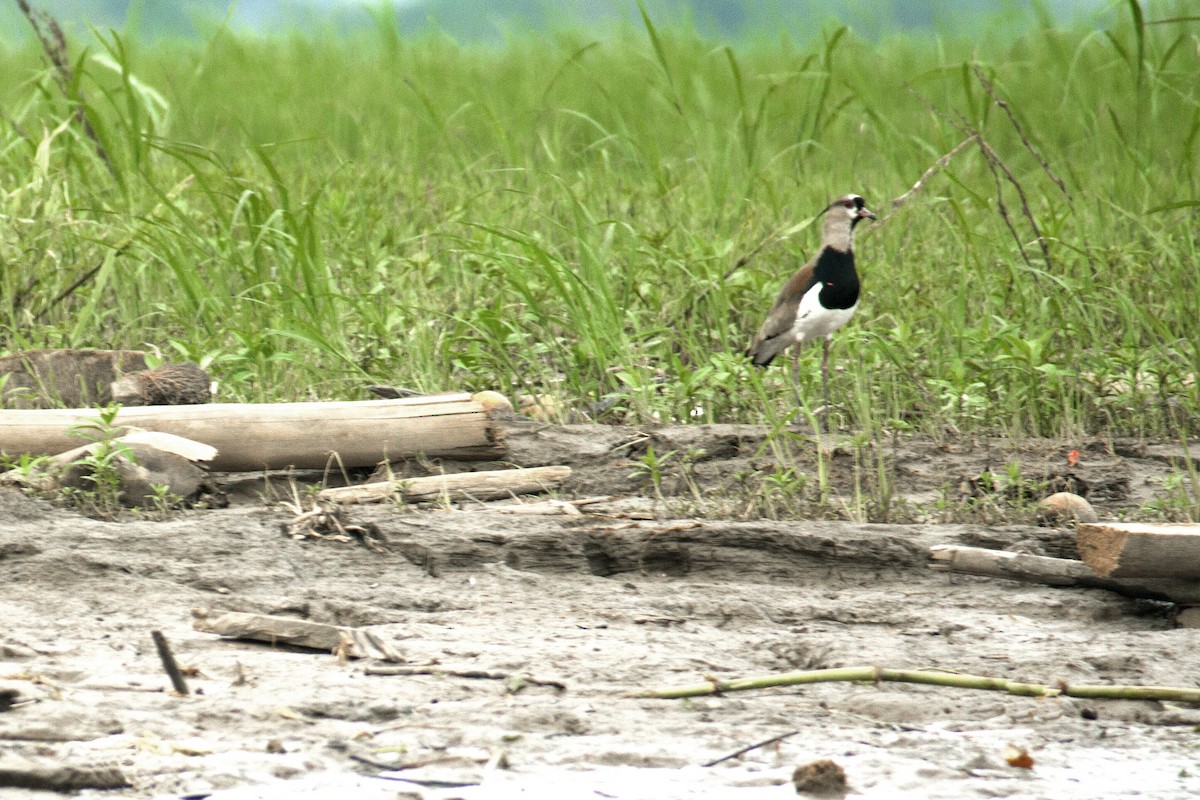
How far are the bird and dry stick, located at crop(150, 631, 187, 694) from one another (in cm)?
252

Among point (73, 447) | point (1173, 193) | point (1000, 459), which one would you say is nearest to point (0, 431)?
point (73, 447)

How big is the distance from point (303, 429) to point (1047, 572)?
1.99m

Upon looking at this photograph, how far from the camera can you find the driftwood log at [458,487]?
379cm

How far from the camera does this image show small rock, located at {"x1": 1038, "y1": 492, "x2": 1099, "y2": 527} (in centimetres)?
367

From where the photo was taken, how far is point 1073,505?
369 cm

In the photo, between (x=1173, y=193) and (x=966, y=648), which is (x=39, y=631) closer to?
(x=966, y=648)

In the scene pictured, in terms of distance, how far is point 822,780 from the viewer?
2.17 metres

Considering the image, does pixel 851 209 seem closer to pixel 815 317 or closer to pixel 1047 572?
pixel 815 317

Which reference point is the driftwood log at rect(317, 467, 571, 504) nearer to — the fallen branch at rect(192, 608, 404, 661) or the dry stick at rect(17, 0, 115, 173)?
the fallen branch at rect(192, 608, 404, 661)

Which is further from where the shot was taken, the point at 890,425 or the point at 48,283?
the point at 48,283

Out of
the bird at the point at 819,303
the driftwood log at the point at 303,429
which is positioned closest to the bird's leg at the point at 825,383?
the bird at the point at 819,303

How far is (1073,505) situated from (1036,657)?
945 millimetres

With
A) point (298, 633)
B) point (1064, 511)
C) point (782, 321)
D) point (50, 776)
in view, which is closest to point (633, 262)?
point (782, 321)

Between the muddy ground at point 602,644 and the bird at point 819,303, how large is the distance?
50 cm
